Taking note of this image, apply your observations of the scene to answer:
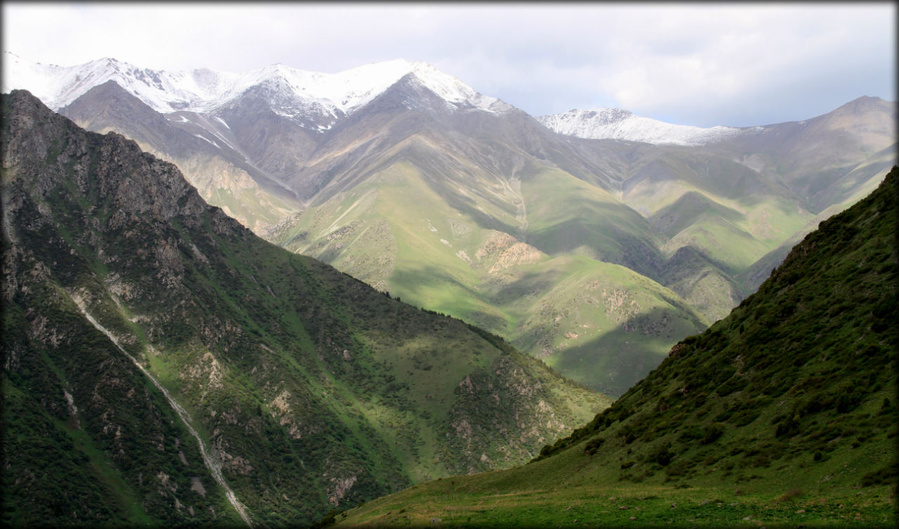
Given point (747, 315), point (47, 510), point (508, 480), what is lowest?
point (47, 510)

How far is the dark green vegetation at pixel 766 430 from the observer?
4431cm

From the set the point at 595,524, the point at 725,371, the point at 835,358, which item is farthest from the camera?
the point at 725,371

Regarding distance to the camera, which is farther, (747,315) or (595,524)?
(747,315)

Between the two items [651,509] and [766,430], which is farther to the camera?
[766,430]

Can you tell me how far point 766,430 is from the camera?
184 ft

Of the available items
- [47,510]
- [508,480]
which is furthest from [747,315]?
[47,510]

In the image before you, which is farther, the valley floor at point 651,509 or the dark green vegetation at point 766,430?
the dark green vegetation at point 766,430

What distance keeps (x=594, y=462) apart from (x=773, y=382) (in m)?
26.0

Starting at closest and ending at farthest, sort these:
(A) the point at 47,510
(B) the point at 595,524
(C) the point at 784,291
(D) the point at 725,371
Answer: (B) the point at 595,524 < (D) the point at 725,371 < (C) the point at 784,291 < (A) the point at 47,510

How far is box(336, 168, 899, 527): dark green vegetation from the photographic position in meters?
44.3

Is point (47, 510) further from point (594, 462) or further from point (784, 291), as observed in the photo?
point (784, 291)

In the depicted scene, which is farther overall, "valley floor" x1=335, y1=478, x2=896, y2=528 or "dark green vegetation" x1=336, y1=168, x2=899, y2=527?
"dark green vegetation" x1=336, y1=168, x2=899, y2=527

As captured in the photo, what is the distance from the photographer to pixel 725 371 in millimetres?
72375

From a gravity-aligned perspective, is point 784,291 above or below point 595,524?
above
